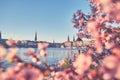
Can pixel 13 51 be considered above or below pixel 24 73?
above

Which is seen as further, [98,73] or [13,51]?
[98,73]

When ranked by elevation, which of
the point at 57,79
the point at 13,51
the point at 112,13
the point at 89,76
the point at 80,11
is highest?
the point at 80,11

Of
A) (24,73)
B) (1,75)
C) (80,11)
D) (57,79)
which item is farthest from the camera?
(80,11)

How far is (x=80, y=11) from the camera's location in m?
12.3

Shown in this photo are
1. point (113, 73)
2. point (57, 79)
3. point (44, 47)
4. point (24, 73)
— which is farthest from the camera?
point (57, 79)

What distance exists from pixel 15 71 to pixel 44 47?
1566 millimetres

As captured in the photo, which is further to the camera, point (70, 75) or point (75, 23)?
point (75, 23)

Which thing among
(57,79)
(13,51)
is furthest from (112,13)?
(57,79)

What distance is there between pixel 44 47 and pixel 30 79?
5.83ft

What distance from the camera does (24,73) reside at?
2523 mm

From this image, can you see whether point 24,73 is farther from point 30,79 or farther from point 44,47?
point 44,47

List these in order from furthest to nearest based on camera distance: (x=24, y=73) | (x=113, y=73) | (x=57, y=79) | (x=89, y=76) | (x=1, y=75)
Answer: (x=57, y=79) < (x=89, y=76) < (x=1, y=75) < (x=24, y=73) < (x=113, y=73)

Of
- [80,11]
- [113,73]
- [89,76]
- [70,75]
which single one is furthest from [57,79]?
[80,11]

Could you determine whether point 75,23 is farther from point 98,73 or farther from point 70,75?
point 98,73
